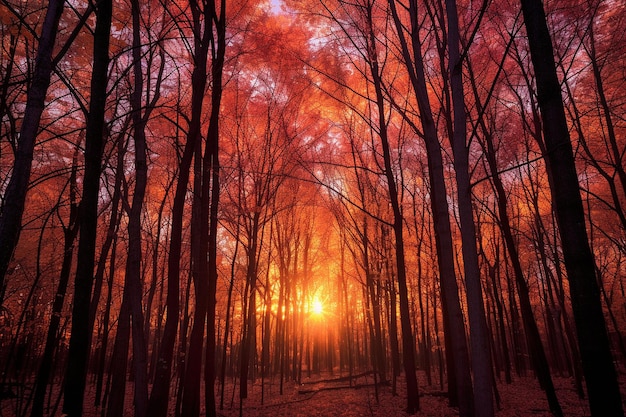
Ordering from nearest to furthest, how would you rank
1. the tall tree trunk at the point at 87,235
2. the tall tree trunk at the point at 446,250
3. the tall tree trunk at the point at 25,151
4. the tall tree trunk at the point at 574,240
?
the tall tree trunk at the point at 574,240 → the tall tree trunk at the point at 25,151 → the tall tree trunk at the point at 87,235 → the tall tree trunk at the point at 446,250

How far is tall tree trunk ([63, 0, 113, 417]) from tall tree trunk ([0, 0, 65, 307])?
35 cm

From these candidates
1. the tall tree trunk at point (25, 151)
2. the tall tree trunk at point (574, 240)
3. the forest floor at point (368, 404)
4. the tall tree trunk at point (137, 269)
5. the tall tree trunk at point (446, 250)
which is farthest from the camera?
the forest floor at point (368, 404)

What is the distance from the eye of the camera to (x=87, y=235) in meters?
2.71

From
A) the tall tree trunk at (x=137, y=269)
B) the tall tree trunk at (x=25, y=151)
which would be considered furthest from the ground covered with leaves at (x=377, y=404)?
the tall tree trunk at (x=25, y=151)

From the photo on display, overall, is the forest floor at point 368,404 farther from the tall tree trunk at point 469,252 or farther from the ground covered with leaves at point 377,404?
the tall tree trunk at point 469,252

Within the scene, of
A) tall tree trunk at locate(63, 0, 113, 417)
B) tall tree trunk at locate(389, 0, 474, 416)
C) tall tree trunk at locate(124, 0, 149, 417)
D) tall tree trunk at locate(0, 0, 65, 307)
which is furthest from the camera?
tall tree trunk at locate(124, 0, 149, 417)

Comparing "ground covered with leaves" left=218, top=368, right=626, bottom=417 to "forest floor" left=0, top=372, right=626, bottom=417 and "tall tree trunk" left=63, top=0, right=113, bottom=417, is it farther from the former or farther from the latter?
"tall tree trunk" left=63, top=0, right=113, bottom=417

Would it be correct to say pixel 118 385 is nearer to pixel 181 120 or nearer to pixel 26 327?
pixel 26 327

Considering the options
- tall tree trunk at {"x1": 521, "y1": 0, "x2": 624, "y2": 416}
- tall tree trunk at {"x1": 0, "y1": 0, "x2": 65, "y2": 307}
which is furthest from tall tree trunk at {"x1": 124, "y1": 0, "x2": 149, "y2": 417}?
tall tree trunk at {"x1": 521, "y1": 0, "x2": 624, "y2": 416}

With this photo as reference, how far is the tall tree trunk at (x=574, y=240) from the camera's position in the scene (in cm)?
172

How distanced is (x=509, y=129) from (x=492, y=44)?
3274 mm

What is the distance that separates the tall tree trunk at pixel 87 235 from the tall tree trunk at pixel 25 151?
0.35 meters

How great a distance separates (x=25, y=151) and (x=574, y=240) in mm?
3989

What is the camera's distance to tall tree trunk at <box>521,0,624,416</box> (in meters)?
1.72
